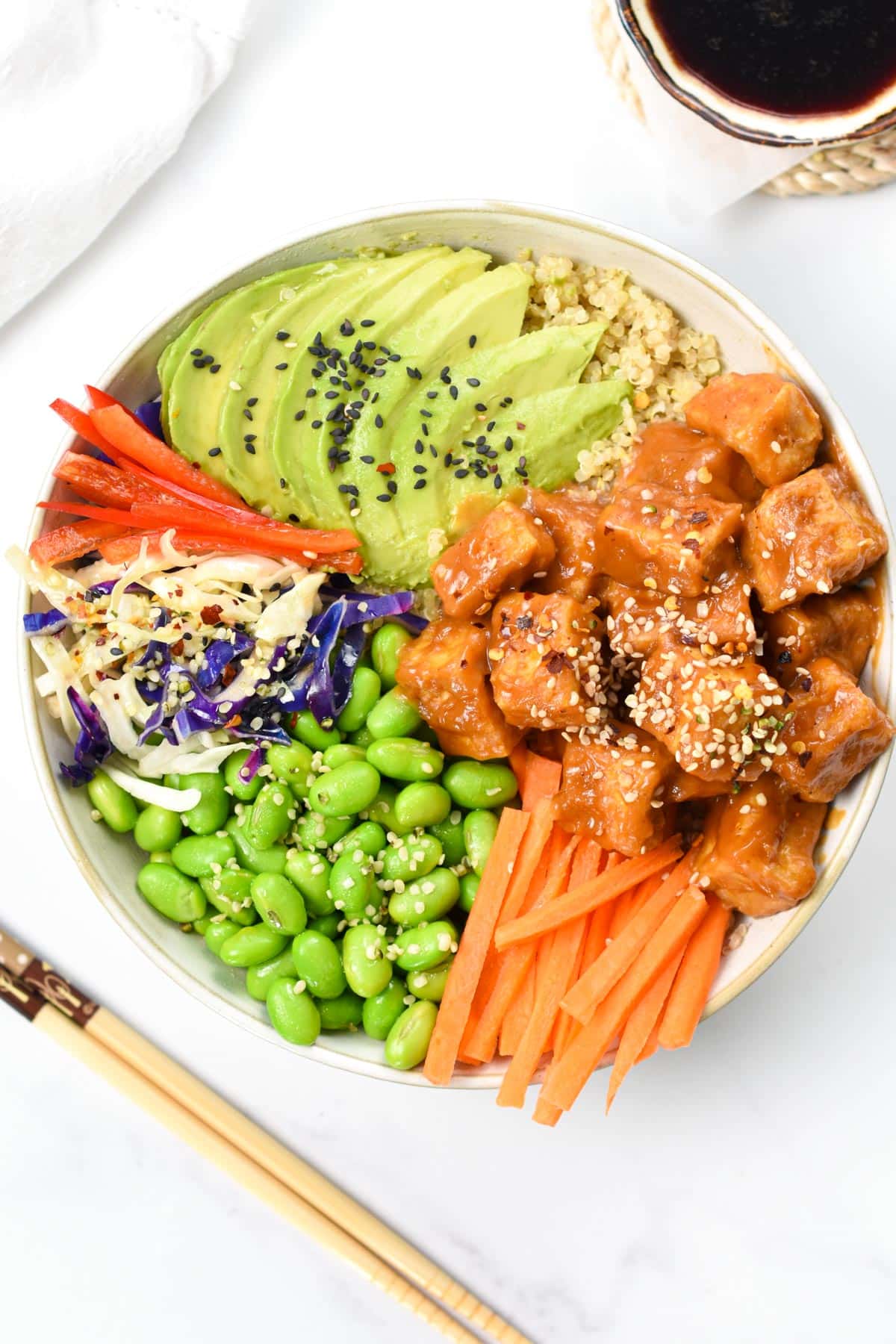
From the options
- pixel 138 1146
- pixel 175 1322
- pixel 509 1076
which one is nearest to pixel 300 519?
pixel 509 1076

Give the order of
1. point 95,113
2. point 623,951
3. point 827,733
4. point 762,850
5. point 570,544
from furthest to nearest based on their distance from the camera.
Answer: point 95,113 < point 570,544 < point 623,951 < point 762,850 < point 827,733

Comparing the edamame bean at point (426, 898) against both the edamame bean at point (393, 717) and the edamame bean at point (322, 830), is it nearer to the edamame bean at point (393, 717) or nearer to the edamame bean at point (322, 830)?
the edamame bean at point (322, 830)

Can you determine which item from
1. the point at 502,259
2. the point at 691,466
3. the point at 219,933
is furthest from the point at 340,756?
the point at 502,259

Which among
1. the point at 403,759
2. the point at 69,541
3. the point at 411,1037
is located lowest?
the point at 411,1037

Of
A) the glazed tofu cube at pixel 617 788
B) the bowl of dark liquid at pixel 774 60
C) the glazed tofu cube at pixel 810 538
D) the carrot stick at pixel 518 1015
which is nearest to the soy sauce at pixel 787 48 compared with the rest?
the bowl of dark liquid at pixel 774 60

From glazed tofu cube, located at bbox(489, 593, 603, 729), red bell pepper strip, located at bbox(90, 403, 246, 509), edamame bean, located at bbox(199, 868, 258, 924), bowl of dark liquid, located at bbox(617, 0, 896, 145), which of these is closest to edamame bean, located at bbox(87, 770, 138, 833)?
edamame bean, located at bbox(199, 868, 258, 924)

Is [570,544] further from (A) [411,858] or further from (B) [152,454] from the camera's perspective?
(B) [152,454]
